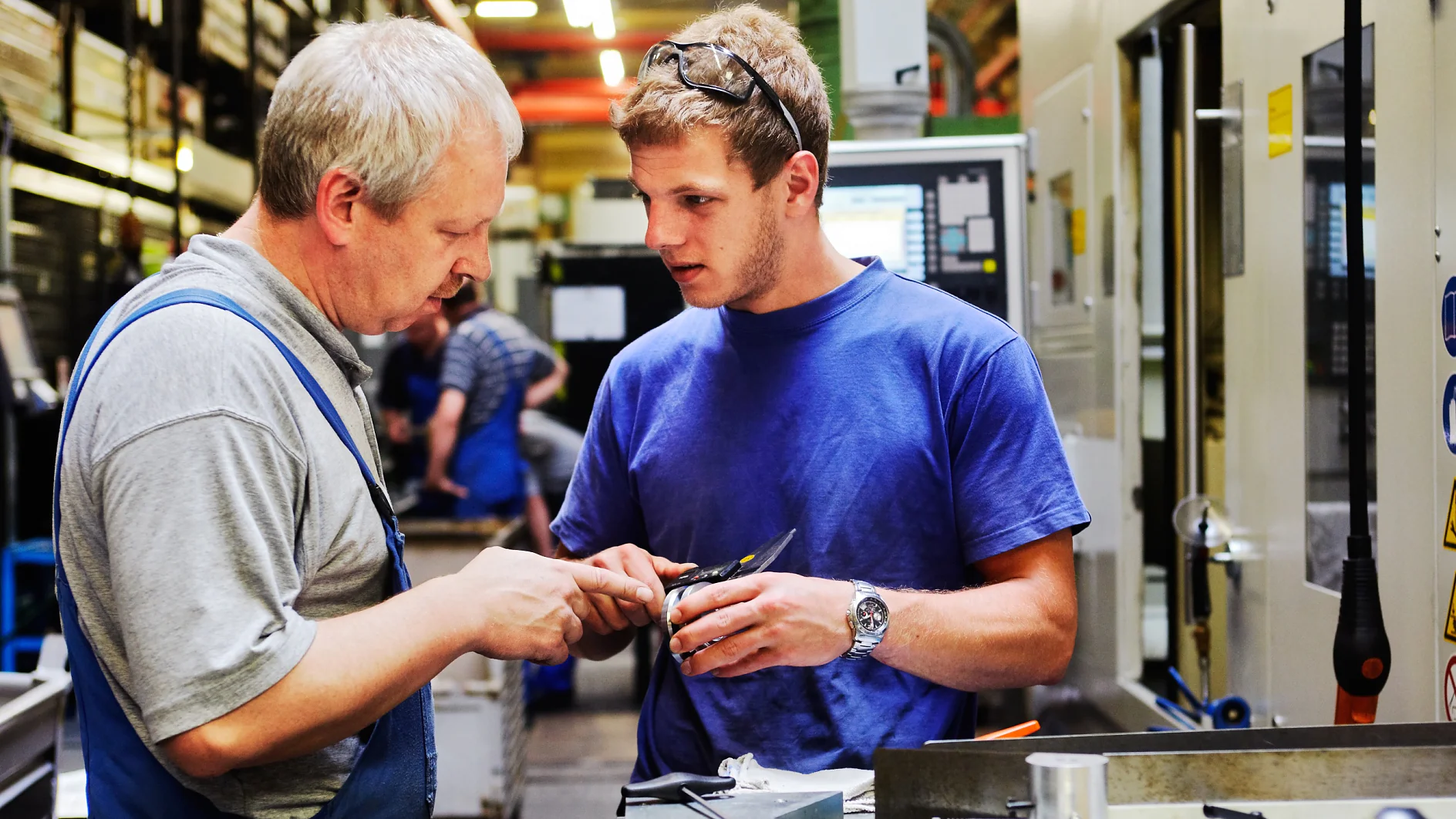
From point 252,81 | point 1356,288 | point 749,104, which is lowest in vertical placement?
point 1356,288

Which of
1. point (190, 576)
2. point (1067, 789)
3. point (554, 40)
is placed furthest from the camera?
point (554, 40)

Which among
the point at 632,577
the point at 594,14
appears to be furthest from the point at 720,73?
the point at 594,14

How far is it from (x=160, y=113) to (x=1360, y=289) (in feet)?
22.3

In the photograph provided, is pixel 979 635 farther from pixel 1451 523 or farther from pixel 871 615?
pixel 1451 523

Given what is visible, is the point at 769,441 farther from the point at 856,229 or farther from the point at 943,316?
the point at 856,229

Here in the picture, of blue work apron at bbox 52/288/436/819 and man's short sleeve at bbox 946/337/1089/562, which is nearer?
blue work apron at bbox 52/288/436/819

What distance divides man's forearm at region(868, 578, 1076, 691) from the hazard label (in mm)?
546

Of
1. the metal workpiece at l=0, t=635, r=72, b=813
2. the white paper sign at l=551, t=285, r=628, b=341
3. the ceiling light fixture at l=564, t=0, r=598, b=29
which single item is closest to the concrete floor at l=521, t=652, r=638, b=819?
the white paper sign at l=551, t=285, r=628, b=341

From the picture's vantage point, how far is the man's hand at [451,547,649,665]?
1.22 metres

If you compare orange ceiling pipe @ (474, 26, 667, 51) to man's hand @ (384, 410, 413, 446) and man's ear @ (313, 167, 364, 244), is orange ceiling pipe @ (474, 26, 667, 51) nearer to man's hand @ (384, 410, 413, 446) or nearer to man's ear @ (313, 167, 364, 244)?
man's hand @ (384, 410, 413, 446)

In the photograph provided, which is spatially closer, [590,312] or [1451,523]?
[1451,523]

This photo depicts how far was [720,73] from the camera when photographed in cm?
158

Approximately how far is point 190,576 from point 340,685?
0.16 metres

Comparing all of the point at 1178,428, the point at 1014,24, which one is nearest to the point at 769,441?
the point at 1178,428
